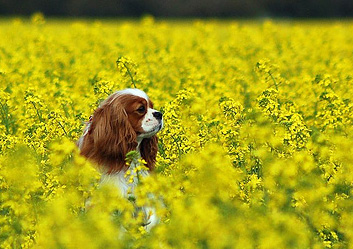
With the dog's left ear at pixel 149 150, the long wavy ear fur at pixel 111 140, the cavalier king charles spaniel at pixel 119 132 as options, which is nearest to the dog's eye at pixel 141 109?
the cavalier king charles spaniel at pixel 119 132

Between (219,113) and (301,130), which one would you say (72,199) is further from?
(219,113)

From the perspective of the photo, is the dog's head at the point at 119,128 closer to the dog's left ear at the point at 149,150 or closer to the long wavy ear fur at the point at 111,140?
the long wavy ear fur at the point at 111,140

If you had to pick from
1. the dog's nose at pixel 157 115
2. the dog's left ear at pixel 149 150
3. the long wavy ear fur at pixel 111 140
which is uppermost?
the dog's nose at pixel 157 115

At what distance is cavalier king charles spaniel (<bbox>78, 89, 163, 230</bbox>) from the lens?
20.2 feet

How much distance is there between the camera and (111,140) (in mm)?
6184

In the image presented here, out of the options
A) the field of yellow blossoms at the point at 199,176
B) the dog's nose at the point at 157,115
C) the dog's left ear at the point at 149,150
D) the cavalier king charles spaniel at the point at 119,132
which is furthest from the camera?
the dog's left ear at the point at 149,150

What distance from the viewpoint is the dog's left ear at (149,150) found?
6551mm

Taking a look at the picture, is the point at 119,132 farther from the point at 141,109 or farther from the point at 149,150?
the point at 149,150

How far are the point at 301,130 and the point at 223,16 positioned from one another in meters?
35.7

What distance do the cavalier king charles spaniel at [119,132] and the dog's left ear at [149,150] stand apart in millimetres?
112

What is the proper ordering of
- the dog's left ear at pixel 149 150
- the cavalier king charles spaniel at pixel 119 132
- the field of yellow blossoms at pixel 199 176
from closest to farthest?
the field of yellow blossoms at pixel 199 176 → the cavalier king charles spaniel at pixel 119 132 → the dog's left ear at pixel 149 150

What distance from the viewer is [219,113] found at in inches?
321

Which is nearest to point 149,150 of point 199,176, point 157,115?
point 157,115

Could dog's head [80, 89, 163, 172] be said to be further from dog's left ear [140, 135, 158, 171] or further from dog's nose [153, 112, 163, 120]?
dog's left ear [140, 135, 158, 171]
